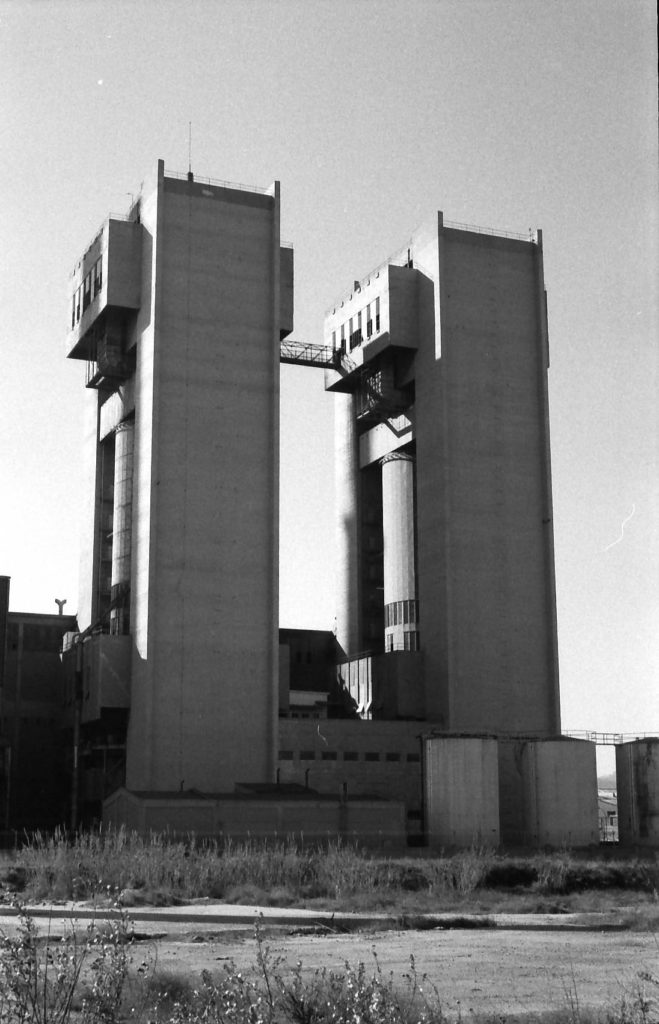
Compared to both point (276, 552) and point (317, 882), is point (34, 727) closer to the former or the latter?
point (276, 552)

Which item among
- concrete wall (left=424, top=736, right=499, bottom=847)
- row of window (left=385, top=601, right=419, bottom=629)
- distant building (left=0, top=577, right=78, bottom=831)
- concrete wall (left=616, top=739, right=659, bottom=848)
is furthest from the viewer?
row of window (left=385, top=601, right=419, bottom=629)

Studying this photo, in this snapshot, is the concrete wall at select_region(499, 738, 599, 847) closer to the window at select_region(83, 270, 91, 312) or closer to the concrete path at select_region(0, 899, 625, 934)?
the window at select_region(83, 270, 91, 312)

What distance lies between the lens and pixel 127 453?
71.6 metres

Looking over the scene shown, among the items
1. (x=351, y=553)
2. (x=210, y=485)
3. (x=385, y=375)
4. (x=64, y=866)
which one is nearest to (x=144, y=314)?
(x=210, y=485)

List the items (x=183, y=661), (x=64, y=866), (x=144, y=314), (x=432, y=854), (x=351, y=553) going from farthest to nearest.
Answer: (x=351, y=553)
(x=144, y=314)
(x=183, y=661)
(x=432, y=854)
(x=64, y=866)

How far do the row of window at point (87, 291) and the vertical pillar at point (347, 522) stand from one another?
19116 millimetres

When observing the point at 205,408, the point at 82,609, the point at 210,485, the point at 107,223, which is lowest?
the point at 82,609

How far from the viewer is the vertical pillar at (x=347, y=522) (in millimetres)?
84562

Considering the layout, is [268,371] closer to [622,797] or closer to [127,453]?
[127,453]

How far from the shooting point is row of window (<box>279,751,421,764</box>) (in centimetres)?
6856

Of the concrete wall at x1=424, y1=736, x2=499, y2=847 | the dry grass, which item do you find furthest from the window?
the dry grass

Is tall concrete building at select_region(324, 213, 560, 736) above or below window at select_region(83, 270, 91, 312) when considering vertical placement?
below

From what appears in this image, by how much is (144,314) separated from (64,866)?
43.0m

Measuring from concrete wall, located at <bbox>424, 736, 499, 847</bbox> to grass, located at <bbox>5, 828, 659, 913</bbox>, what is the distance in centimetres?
2618
